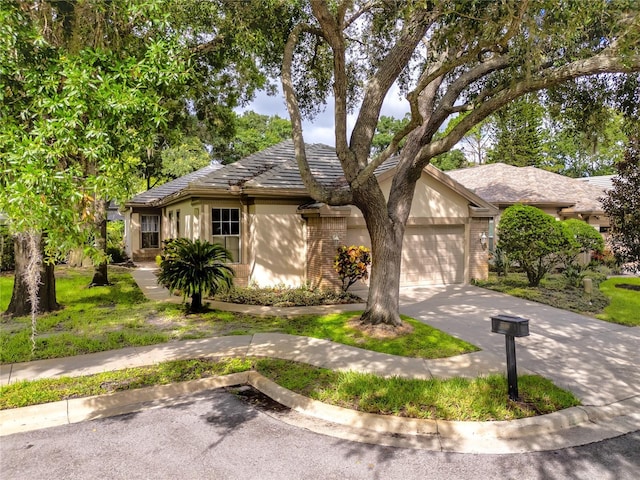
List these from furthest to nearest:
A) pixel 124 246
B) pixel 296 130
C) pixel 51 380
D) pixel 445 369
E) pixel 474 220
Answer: pixel 124 246, pixel 474 220, pixel 296 130, pixel 445 369, pixel 51 380

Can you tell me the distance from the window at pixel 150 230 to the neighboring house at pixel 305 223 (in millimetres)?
8924

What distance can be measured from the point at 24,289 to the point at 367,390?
29.8 ft

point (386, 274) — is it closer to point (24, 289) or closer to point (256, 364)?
point (256, 364)

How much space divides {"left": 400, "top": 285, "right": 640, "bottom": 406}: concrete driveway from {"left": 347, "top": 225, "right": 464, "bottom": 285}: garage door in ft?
5.20

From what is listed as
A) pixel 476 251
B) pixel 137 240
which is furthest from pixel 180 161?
pixel 476 251

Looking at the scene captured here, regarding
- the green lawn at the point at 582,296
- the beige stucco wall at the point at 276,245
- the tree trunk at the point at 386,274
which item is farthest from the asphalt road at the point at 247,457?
the beige stucco wall at the point at 276,245

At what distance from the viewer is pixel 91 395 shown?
219 inches

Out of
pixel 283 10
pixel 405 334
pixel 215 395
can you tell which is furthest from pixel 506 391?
pixel 283 10

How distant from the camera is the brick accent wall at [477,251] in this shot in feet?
50.2

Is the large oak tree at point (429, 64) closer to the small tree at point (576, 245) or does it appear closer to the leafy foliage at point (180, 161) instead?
the small tree at point (576, 245)

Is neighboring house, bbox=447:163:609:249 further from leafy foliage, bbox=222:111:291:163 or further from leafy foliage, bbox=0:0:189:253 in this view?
leafy foliage, bbox=222:111:291:163

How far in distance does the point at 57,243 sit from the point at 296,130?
19.2 ft

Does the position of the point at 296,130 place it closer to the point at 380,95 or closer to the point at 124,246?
the point at 380,95

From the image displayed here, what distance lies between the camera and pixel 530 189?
805 inches
